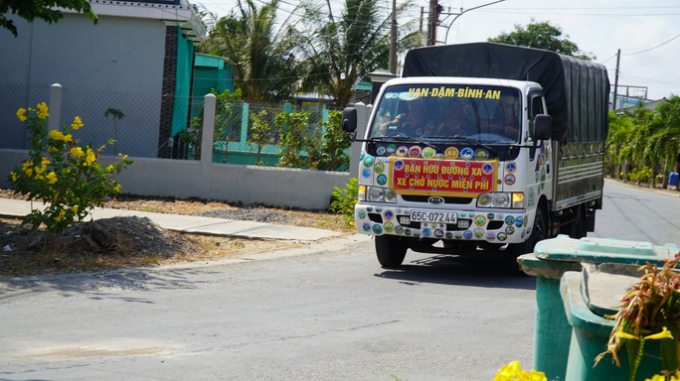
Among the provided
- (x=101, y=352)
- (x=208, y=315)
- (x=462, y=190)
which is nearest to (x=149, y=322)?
(x=208, y=315)

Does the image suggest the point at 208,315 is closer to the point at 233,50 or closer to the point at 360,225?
the point at 360,225

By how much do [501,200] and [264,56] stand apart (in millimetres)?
24876

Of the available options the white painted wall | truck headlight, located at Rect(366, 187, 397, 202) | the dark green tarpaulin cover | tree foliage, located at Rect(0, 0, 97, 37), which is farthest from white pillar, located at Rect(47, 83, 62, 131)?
truck headlight, located at Rect(366, 187, 397, 202)

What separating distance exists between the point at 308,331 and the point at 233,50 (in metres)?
28.9

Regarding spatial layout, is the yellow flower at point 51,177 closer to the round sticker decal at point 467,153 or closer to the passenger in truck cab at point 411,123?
the passenger in truck cab at point 411,123

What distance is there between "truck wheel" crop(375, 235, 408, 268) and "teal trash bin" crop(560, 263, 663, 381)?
6521 mm

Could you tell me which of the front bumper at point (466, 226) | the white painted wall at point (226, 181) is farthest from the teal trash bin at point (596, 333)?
the white painted wall at point (226, 181)

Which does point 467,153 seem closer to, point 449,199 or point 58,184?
point 449,199

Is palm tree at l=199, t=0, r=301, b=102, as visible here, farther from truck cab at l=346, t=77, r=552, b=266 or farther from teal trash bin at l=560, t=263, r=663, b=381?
teal trash bin at l=560, t=263, r=663, b=381

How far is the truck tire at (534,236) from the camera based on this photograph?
8.68 metres

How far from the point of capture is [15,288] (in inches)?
282

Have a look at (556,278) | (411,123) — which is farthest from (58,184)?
(556,278)

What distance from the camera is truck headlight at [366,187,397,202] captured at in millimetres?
8414

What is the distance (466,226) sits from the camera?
816 cm
